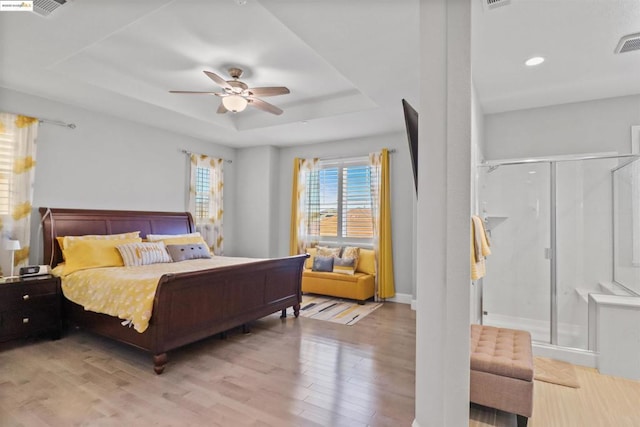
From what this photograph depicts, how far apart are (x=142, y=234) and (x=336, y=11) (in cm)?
402

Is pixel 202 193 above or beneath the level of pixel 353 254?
above

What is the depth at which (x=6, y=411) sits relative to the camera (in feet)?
6.94

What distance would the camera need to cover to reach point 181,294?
9.47 ft

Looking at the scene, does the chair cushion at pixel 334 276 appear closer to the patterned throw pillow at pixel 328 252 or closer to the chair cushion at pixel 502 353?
the patterned throw pillow at pixel 328 252

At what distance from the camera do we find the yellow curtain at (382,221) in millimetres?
5133

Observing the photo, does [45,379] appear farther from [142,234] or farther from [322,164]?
[322,164]

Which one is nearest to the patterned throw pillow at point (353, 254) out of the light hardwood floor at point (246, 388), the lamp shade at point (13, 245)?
the light hardwood floor at point (246, 388)

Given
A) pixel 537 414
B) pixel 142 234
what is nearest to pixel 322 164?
pixel 142 234

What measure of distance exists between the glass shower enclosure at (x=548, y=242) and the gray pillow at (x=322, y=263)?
234 centimetres

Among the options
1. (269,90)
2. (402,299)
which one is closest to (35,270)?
(269,90)

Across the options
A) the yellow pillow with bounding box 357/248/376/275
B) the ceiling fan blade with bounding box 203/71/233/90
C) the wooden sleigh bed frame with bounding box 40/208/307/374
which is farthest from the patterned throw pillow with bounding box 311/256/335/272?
the ceiling fan blade with bounding box 203/71/233/90

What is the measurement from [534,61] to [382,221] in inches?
115

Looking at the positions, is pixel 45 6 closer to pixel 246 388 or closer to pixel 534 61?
pixel 246 388

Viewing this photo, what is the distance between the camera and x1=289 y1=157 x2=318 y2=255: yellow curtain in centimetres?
604
